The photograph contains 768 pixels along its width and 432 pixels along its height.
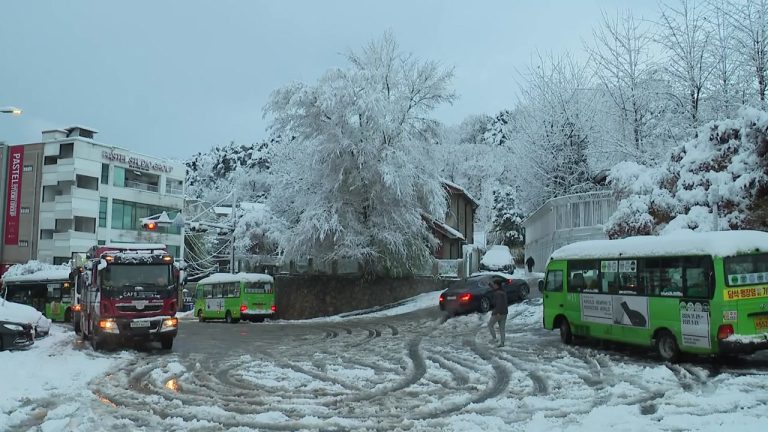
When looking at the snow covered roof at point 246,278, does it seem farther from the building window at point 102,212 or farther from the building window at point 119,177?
the building window at point 119,177

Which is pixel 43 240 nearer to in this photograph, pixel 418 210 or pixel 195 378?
pixel 418 210

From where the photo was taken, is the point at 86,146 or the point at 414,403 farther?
the point at 86,146

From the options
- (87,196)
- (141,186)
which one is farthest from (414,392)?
(141,186)

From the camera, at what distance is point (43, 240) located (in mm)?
55500

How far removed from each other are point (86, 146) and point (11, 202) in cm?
852

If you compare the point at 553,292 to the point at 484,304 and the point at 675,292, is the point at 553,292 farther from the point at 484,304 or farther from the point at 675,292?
the point at 484,304

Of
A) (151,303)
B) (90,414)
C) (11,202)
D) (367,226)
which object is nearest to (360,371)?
(90,414)

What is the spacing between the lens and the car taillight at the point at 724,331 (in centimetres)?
1188

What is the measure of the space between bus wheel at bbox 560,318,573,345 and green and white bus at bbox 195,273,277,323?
2124cm

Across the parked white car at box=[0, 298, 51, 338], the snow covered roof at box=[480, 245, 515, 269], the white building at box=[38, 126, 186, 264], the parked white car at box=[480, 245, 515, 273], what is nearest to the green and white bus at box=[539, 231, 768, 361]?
the parked white car at box=[0, 298, 51, 338]

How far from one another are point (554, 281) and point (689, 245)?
207 inches

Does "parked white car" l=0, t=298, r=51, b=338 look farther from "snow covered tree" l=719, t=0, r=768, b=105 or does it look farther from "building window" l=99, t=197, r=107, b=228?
"building window" l=99, t=197, r=107, b=228

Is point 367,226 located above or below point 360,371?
above

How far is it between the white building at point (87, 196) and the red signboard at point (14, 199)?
8.56ft
